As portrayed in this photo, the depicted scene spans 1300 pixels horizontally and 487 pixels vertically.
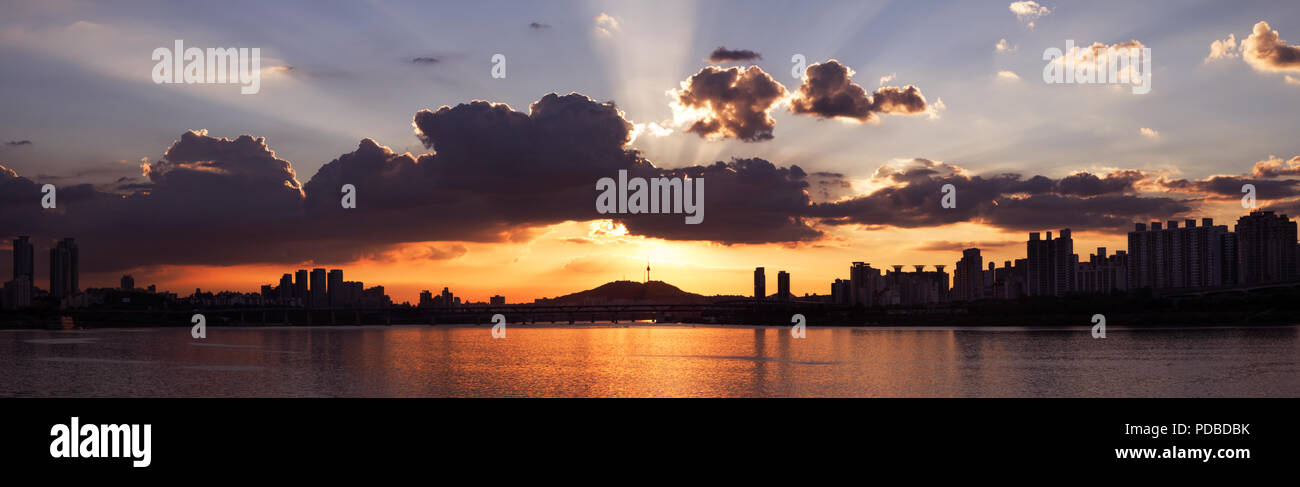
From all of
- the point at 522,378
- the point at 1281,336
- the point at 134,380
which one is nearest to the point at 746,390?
the point at 522,378
